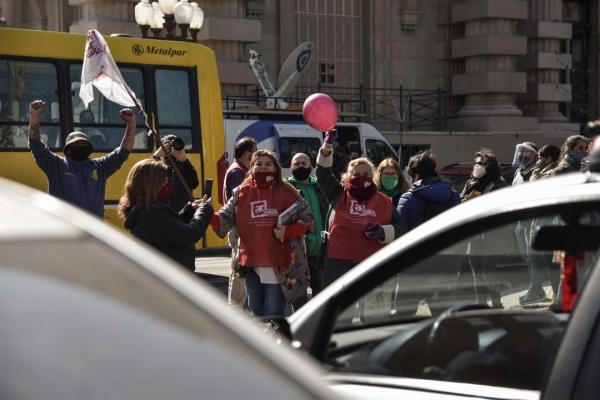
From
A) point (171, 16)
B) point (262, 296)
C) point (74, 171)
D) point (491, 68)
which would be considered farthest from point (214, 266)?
point (491, 68)

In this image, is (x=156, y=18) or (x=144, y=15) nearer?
(x=144, y=15)

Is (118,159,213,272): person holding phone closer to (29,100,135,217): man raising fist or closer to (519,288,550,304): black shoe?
(29,100,135,217): man raising fist

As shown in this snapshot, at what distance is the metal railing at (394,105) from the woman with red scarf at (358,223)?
22.0 m

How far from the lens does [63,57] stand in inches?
600

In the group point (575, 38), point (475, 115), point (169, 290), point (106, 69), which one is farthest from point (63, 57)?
point (575, 38)

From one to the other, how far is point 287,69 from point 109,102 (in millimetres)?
13279

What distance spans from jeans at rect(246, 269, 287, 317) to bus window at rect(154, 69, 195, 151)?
25.6 feet

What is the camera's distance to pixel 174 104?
16.6 m

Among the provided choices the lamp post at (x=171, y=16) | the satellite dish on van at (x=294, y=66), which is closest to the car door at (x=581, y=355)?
the lamp post at (x=171, y=16)

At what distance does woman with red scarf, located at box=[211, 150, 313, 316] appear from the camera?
28.5 feet

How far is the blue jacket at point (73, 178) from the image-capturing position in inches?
381

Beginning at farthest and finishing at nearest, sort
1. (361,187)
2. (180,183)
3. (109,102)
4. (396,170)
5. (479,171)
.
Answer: (109,102), (180,183), (479,171), (396,170), (361,187)

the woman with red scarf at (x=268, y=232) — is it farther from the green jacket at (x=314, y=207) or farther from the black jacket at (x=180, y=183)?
the black jacket at (x=180, y=183)

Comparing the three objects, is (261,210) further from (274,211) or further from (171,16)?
(171,16)
